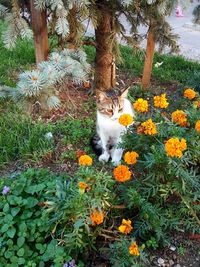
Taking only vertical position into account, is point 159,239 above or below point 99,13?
below

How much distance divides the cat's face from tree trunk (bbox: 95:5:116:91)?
38.5 inches

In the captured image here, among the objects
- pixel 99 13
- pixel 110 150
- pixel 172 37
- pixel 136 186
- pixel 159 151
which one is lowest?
pixel 110 150

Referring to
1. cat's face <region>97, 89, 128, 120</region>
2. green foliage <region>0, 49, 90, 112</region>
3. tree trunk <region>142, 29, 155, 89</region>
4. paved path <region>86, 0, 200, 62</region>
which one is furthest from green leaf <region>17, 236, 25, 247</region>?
paved path <region>86, 0, 200, 62</region>

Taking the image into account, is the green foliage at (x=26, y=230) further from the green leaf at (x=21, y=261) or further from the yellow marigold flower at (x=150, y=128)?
A: the yellow marigold flower at (x=150, y=128)

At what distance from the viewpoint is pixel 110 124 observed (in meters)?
3.27

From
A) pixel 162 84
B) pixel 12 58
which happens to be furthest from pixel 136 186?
pixel 12 58

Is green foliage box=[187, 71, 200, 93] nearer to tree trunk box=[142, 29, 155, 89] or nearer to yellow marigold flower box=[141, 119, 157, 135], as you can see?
tree trunk box=[142, 29, 155, 89]

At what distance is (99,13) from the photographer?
3.74m

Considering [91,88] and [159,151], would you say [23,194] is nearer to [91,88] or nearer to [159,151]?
[159,151]

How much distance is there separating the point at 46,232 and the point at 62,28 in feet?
4.76

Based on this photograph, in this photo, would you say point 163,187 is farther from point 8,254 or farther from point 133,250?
point 8,254

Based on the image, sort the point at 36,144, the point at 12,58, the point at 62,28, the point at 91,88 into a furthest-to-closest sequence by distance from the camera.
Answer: the point at 12,58
the point at 91,88
the point at 36,144
the point at 62,28

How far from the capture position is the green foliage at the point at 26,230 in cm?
229

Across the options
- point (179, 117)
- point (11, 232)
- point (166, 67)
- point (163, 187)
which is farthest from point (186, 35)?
point (11, 232)
